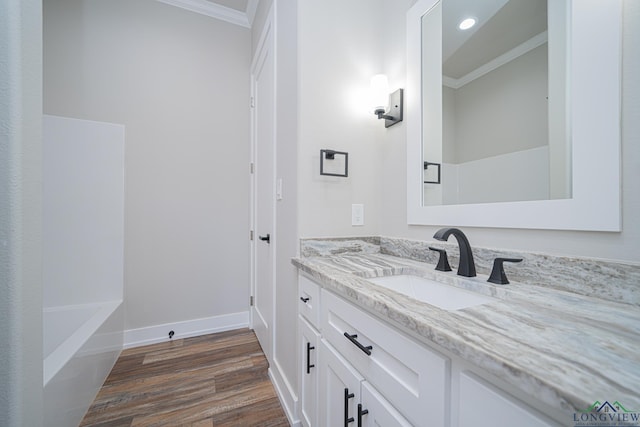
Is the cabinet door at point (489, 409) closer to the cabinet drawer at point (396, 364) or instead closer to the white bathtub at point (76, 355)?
the cabinet drawer at point (396, 364)

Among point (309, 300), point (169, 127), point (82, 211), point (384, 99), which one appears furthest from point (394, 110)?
point (82, 211)

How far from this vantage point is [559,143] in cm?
79

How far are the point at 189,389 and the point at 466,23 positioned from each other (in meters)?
2.48

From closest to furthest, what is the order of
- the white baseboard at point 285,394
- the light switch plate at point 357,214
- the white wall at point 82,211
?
1. the white baseboard at point 285,394
2. the light switch plate at point 357,214
3. the white wall at point 82,211

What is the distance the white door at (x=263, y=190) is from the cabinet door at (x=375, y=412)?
1064 millimetres

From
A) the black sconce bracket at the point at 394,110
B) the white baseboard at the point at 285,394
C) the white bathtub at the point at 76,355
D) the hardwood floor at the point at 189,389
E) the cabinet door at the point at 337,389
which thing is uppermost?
the black sconce bracket at the point at 394,110

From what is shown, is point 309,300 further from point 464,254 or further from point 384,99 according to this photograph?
point 384,99

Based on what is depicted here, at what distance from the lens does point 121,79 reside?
206cm

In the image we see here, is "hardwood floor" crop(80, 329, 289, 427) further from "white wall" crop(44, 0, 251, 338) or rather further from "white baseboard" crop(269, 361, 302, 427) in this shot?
"white wall" crop(44, 0, 251, 338)

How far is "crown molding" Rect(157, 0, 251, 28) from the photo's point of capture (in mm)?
2219

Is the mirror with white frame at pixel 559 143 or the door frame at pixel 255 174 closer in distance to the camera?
the mirror with white frame at pixel 559 143

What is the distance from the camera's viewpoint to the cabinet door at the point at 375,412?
A: 2.00 ft

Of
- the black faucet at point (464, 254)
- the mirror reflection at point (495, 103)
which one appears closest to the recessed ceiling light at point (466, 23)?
the mirror reflection at point (495, 103)

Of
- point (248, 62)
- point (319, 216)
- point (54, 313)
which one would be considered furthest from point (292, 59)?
point (54, 313)
